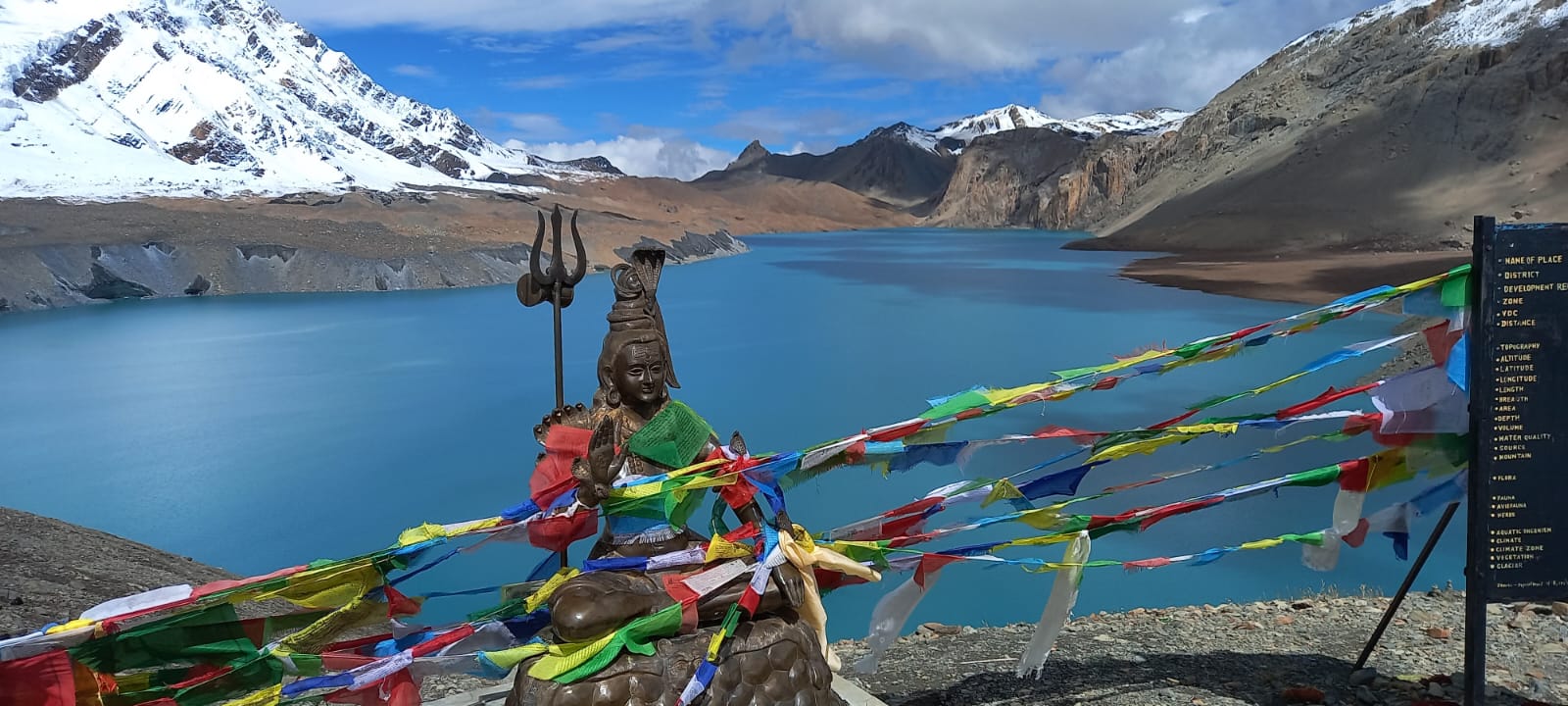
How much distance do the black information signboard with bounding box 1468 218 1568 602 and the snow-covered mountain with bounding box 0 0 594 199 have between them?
6698 cm

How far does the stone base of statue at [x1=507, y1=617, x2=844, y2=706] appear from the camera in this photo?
3211 mm

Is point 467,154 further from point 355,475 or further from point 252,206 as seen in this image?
point 355,475

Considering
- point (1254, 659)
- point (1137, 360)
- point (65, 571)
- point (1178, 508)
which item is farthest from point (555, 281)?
point (65, 571)

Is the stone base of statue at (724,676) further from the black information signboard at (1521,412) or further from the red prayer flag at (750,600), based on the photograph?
the black information signboard at (1521,412)

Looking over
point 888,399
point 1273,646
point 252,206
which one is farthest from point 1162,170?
point 1273,646

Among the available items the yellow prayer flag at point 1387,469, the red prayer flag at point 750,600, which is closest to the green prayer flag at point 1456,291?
the yellow prayer flag at point 1387,469

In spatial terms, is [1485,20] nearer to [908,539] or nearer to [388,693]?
[908,539]

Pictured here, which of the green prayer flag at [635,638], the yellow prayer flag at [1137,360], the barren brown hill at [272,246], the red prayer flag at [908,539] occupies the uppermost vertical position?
the barren brown hill at [272,246]

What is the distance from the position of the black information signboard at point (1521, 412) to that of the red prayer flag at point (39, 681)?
4718 mm

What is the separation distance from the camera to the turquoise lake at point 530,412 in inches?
379

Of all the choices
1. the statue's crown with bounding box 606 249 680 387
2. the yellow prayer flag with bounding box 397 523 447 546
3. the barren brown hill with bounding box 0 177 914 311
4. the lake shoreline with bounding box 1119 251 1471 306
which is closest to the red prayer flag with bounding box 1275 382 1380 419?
the statue's crown with bounding box 606 249 680 387

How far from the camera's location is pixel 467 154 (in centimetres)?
14475

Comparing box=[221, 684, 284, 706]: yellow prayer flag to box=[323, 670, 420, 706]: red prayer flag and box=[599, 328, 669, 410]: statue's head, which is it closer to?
box=[323, 670, 420, 706]: red prayer flag

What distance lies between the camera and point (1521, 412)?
12.5 ft
